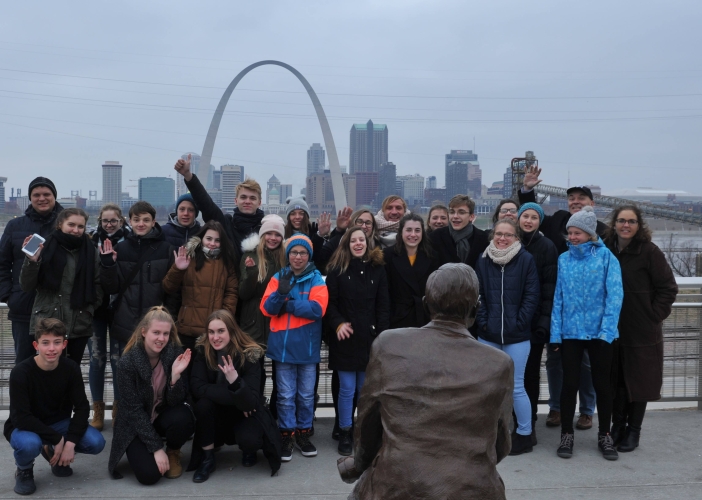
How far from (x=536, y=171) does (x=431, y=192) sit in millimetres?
72333

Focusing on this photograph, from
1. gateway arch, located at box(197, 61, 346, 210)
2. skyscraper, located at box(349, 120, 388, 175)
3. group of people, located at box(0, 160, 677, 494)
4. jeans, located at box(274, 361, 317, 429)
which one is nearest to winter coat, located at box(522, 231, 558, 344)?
group of people, located at box(0, 160, 677, 494)

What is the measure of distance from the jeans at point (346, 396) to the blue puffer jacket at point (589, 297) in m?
1.54

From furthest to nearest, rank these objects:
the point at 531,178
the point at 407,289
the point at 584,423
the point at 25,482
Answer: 1. the point at 531,178
2. the point at 584,423
3. the point at 407,289
4. the point at 25,482

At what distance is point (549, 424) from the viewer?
6004mm

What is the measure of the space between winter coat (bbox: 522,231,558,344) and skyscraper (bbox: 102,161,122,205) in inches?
3206

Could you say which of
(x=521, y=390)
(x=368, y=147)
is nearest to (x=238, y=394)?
(x=521, y=390)

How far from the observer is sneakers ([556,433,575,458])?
17.2ft

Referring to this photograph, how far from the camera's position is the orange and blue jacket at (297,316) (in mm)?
5375

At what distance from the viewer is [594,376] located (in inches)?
209

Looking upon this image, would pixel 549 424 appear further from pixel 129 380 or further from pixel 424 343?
pixel 424 343

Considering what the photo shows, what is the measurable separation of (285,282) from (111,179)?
285ft

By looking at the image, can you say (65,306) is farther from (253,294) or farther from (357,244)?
(357,244)

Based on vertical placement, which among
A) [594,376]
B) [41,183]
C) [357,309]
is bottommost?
[594,376]

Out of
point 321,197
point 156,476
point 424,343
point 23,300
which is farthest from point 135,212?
point 321,197
